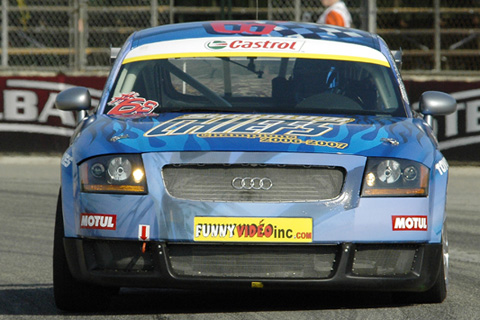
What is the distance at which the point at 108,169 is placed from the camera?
5238mm

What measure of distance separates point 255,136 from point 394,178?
0.66 m

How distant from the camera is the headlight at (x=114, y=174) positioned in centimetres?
517

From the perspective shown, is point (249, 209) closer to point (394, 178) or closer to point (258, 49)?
point (394, 178)

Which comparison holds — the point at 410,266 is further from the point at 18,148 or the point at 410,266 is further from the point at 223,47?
the point at 18,148

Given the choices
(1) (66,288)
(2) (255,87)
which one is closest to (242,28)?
(2) (255,87)

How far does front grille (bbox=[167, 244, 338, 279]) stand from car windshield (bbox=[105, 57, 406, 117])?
1.14 metres

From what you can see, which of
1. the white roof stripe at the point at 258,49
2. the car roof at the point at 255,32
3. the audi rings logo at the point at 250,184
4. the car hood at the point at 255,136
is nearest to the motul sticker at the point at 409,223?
the car hood at the point at 255,136

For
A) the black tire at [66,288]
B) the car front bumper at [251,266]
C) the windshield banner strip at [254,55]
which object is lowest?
the black tire at [66,288]

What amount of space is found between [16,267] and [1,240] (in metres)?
1.46

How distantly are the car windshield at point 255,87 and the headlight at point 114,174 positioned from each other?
82 centimetres

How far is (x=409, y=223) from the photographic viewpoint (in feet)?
17.0

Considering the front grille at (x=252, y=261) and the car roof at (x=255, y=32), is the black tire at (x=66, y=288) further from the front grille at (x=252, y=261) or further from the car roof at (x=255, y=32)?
the car roof at (x=255, y=32)

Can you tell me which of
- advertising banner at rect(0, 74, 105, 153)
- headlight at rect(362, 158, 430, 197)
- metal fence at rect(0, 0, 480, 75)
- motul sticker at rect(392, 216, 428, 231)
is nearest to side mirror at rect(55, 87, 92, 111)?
headlight at rect(362, 158, 430, 197)

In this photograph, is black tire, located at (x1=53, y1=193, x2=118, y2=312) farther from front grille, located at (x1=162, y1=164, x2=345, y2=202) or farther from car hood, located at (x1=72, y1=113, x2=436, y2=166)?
front grille, located at (x1=162, y1=164, x2=345, y2=202)
